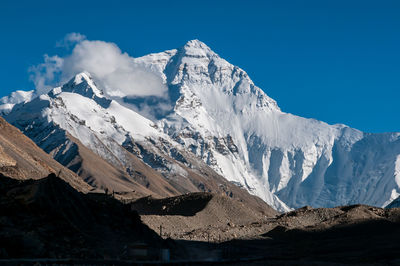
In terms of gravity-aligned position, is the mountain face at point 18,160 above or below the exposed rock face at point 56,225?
above

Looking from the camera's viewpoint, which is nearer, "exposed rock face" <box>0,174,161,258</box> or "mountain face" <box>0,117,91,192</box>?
"exposed rock face" <box>0,174,161,258</box>

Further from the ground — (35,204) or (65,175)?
(65,175)

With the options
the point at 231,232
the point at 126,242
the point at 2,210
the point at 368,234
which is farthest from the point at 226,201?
the point at 2,210

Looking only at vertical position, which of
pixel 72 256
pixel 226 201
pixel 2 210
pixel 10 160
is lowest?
pixel 72 256

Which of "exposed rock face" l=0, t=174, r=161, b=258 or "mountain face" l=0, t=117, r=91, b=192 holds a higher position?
"mountain face" l=0, t=117, r=91, b=192

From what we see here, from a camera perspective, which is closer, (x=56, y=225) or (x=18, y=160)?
(x=56, y=225)

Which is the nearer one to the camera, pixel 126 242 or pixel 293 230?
pixel 126 242

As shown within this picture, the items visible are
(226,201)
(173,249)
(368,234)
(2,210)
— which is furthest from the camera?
(226,201)

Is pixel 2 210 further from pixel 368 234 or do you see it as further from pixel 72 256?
pixel 368 234

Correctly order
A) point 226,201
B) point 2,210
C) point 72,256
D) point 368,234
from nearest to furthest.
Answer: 1. point 72,256
2. point 2,210
3. point 368,234
4. point 226,201

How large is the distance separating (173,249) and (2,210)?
738 inches

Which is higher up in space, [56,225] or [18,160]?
[18,160]

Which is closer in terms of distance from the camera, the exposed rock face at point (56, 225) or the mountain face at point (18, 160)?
the exposed rock face at point (56, 225)

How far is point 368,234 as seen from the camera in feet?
230
